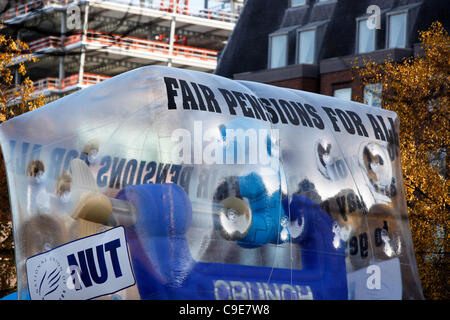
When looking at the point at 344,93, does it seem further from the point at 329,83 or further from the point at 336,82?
the point at 329,83

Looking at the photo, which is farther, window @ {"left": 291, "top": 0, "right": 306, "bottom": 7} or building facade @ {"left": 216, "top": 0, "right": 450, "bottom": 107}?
window @ {"left": 291, "top": 0, "right": 306, "bottom": 7}

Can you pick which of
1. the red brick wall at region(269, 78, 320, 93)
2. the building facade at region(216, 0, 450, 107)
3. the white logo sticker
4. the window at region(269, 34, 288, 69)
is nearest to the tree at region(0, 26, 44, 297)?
the white logo sticker

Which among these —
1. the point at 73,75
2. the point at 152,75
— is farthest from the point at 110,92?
the point at 73,75

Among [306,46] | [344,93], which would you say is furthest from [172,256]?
[306,46]

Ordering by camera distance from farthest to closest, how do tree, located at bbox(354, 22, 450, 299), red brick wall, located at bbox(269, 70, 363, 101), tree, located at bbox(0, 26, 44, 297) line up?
red brick wall, located at bbox(269, 70, 363, 101)
tree, located at bbox(354, 22, 450, 299)
tree, located at bbox(0, 26, 44, 297)

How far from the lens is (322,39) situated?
136 ft

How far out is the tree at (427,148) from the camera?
65.9 ft

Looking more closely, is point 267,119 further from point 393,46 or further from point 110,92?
point 393,46

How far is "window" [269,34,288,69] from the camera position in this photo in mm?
42812

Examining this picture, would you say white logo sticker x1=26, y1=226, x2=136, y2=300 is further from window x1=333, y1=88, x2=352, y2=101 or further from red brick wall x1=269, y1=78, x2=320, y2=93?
red brick wall x1=269, y1=78, x2=320, y2=93

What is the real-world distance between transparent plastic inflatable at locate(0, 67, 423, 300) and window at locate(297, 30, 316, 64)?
3220 centimetres

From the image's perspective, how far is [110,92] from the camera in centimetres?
879

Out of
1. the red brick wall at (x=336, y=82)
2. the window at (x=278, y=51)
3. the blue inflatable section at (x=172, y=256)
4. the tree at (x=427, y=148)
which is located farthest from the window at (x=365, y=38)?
the blue inflatable section at (x=172, y=256)

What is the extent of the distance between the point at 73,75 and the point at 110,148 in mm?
67824
